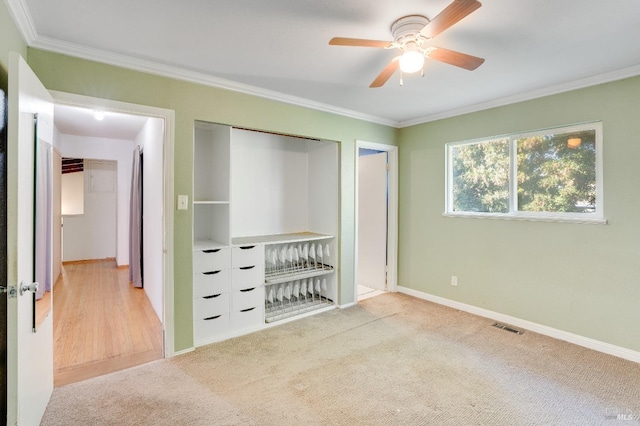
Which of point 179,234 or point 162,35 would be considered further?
point 179,234

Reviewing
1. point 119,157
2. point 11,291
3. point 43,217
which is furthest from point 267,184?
point 119,157

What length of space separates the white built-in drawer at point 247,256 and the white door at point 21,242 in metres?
1.55

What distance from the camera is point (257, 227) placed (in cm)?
395

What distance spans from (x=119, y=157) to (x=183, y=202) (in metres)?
→ 4.51

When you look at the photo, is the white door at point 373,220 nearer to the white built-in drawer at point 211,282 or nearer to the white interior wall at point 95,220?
the white built-in drawer at point 211,282

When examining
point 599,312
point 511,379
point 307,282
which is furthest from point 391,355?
point 599,312

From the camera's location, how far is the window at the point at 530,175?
2.94 m

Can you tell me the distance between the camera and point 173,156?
2.73 metres

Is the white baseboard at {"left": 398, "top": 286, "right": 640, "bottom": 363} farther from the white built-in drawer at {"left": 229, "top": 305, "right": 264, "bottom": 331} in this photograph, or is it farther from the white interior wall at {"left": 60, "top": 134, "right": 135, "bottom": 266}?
the white interior wall at {"left": 60, "top": 134, "right": 135, "bottom": 266}

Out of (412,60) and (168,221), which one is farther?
(168,221)

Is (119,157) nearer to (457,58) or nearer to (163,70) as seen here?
(163,70)

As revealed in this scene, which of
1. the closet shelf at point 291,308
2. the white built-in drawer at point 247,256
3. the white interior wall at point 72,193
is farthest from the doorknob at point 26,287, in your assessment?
the white interior wall at point 72,193

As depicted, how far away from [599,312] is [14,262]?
13.5 feet

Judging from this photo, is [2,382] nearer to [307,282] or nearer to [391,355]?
[391,355]
